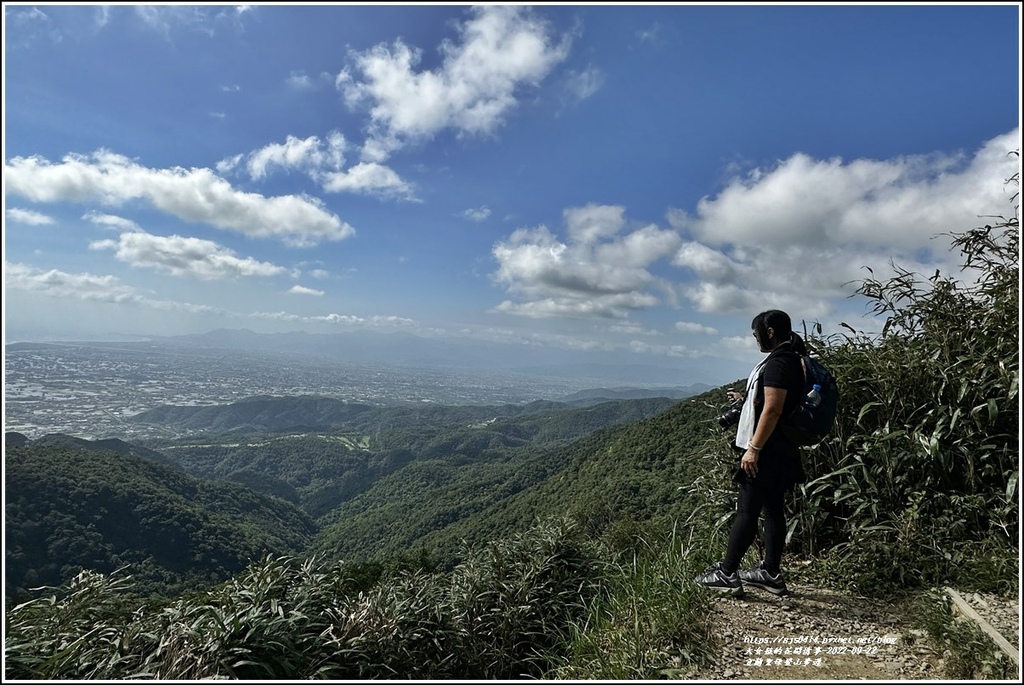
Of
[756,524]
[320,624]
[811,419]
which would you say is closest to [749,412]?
[811,419]

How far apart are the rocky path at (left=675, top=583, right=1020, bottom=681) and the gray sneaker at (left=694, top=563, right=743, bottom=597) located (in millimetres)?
50

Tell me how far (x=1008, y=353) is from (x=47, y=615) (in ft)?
18.6

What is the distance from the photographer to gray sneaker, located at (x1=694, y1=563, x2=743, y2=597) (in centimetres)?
277

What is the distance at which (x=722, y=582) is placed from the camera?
2820mm

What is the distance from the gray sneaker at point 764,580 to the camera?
2.82 m

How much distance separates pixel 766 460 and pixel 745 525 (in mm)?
393

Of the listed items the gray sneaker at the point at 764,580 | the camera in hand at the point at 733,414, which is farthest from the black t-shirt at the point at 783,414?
the gray sneaker at the point at 764,580

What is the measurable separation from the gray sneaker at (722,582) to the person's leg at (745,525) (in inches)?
1.5

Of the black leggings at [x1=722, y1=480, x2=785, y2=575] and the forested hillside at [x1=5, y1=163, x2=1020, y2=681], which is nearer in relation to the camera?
the forested hillside at [x1=5, y1=163, x2=1020, y2=681]

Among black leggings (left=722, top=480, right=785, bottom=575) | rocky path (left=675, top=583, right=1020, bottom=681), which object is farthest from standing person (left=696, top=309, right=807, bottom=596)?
rocky path (left=675, top=583, right=1020, bottom=681)

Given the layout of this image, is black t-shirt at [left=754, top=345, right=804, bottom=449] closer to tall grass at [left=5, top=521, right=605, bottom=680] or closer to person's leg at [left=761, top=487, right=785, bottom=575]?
person's leg at [left=761, top=487, right=785, bottom=575]

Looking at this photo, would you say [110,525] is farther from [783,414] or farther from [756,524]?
[783,414]

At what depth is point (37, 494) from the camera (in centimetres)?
4244

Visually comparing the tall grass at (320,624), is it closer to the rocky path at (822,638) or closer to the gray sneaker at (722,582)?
the gray sneaker at (722,582)
